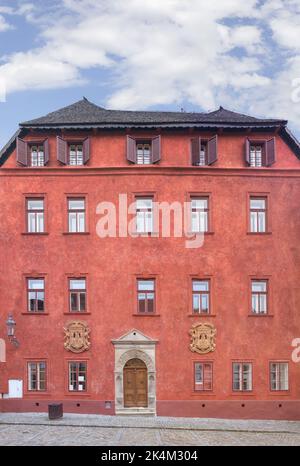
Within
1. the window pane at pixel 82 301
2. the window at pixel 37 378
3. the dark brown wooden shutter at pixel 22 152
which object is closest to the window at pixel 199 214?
the window pane at pixel 82 301

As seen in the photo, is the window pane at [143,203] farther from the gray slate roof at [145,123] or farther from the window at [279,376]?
the window at [279,376]

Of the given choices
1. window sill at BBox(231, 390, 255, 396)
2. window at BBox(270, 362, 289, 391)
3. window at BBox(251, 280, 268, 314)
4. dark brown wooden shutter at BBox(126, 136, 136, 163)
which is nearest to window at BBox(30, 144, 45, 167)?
dark brown wooden shutter at BBox(126, 136, 136, 163)

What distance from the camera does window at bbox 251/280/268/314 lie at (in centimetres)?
2681

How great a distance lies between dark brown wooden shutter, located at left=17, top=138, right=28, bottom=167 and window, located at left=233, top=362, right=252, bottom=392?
14.0 metres

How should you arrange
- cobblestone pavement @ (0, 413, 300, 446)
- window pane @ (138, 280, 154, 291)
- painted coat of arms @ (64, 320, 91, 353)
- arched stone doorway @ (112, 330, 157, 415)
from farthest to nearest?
window pane @ (138, 280, 154, 291) < painted coat of arms @ (64, 320, 91, 353) < arched stone doorway @ (112, 330, 157, 415) < cobblestone pavement @ (0, 413, 300, 446)

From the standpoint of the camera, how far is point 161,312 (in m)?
26.6

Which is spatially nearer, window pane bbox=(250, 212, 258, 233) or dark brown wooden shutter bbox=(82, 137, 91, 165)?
dark brown wooden shutter bbox=(82, 137, 91, 165)

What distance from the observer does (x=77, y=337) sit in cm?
2638

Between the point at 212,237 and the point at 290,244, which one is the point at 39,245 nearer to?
the point at 212,237

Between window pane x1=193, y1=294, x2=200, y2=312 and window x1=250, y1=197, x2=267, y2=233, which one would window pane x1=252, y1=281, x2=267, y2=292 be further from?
window pane x1=193, y1=294, x2=200, y2=312

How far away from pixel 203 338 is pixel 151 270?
13.2 feet

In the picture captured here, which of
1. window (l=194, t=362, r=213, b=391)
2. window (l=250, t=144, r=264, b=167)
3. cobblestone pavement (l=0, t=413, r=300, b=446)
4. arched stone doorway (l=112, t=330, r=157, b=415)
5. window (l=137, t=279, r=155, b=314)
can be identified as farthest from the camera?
window (l=250, t=144, r=264, b=167)

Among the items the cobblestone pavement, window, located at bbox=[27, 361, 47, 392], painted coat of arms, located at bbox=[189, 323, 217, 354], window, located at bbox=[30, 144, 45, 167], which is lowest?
the cobblestone pavement

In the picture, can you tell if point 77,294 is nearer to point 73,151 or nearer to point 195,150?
point 73,151
